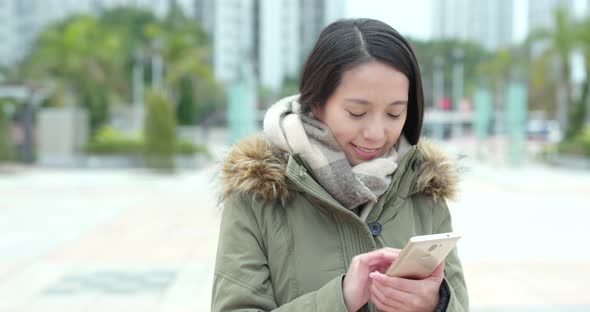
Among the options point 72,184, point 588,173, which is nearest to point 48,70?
point 72,184

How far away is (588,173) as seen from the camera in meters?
20.8

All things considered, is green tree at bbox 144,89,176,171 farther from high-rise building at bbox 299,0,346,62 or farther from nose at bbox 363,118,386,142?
high-rise building at bbox 299,0,346,62

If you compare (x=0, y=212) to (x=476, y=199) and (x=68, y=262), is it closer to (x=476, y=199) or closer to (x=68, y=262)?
(x=68, y=262)

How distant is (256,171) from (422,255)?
43 cm

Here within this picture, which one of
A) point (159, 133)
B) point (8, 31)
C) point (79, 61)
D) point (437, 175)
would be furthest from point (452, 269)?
point (8, 31)

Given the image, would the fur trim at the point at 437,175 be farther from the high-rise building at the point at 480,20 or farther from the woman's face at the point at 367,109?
the high-rise building at the point at 480,20

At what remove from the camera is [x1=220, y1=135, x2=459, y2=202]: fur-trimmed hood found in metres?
1.53

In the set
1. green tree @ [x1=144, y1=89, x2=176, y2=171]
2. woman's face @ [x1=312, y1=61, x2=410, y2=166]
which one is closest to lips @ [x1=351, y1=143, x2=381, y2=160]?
woman's face @ [x1=312, y1=61, x2=410, y2=166]

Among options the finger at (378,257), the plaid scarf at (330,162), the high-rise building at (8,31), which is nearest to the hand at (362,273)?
the finger at (378,257)

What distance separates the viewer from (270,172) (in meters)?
1.54

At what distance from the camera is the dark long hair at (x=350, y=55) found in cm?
148

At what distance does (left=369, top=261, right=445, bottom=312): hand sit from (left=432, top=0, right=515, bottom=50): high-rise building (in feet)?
334

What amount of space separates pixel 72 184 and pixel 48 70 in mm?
25413

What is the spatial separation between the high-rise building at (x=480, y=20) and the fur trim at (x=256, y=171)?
3997 inches
